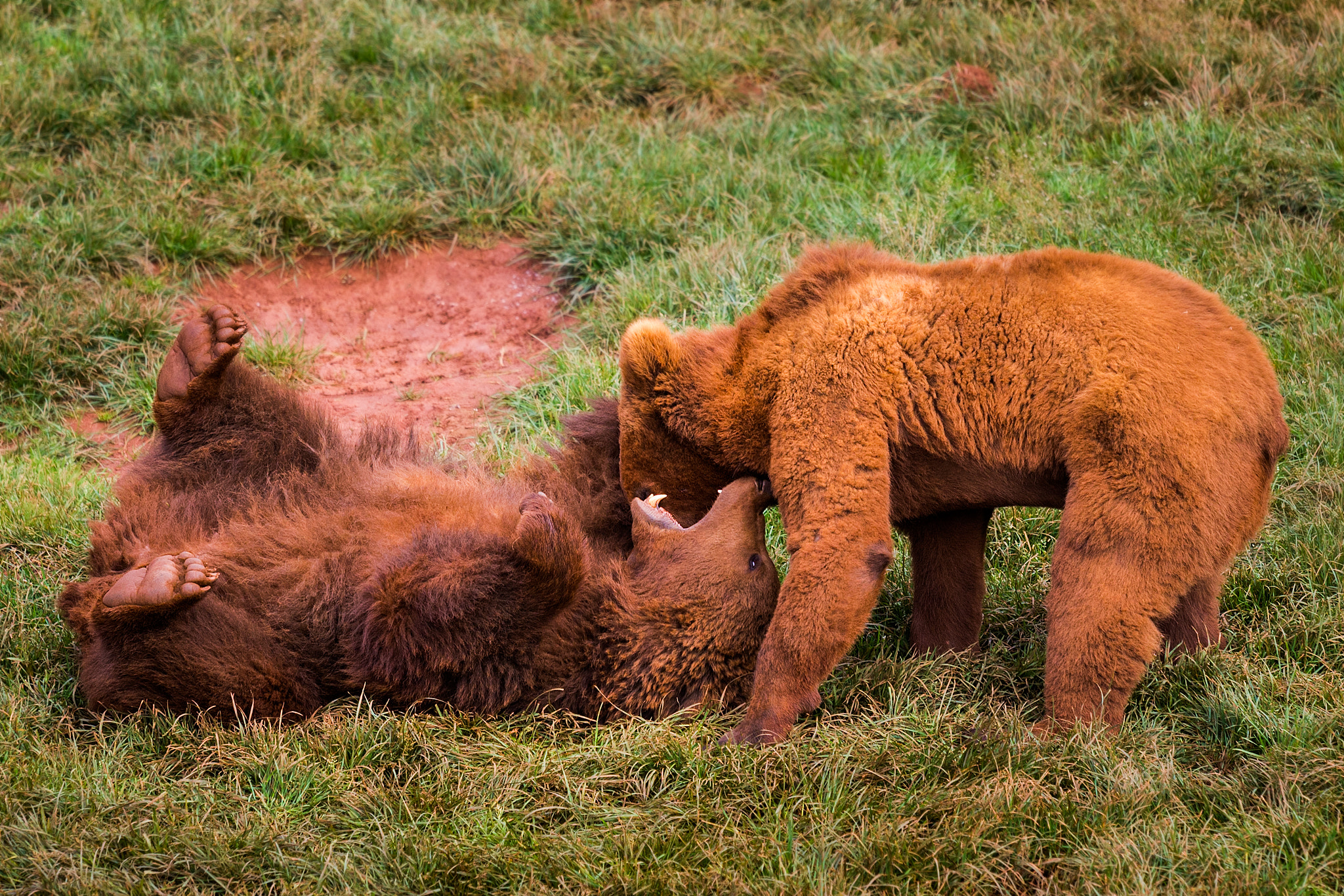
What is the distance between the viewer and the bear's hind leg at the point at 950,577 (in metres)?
4.39

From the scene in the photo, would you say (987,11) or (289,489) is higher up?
(987,11)

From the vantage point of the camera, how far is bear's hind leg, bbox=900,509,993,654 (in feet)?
14.4

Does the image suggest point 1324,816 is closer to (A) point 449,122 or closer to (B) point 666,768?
(B) point 666,768

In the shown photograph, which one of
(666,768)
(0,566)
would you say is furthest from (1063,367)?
(0,566)

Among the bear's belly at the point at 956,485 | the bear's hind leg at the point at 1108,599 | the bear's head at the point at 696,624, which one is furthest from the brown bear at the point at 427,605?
the bear's hind leg at the point at 1108,599

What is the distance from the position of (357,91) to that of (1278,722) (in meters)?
6.88

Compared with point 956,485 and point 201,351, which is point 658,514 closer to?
point 956,485

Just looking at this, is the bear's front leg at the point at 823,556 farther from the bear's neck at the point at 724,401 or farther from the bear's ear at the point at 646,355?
the bear's ear at the point at 646,355

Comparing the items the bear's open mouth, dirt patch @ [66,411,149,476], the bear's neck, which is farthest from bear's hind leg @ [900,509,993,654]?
dirt patch @ [66,411,149,476]

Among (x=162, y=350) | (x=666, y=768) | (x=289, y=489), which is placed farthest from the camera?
(x=162, y=350)

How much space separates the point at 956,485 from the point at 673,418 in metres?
1.04

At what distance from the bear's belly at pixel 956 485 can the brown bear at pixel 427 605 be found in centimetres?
51

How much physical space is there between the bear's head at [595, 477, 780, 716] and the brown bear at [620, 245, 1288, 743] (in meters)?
0.28

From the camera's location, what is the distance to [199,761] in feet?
12.7
